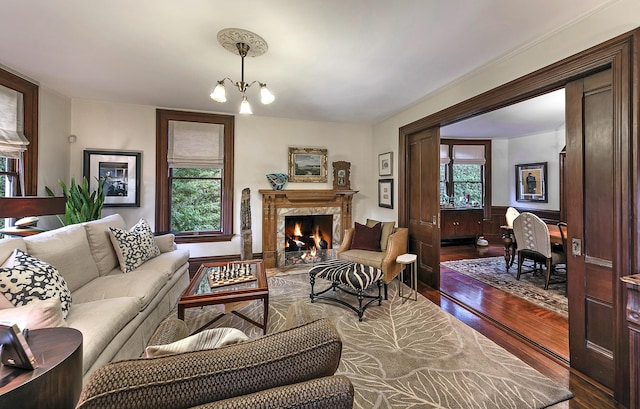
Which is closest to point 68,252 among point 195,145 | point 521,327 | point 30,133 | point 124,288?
point 124,288

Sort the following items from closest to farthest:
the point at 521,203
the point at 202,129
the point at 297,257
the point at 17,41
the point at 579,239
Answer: the point at 579,239 < the point at 17,41 < the point at 202,129 < the point at 297,257 < the point at 521,203

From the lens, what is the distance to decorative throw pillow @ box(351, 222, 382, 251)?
12.2 feet

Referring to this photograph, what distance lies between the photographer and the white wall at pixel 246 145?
13.0ft

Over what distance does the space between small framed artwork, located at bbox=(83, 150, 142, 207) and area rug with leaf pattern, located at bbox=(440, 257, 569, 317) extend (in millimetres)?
5422

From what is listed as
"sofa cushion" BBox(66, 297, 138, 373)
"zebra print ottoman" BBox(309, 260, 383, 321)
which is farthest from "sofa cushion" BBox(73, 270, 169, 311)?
"zebra print ottoman" BBox(309, 260, 383, 321)

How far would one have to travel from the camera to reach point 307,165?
16.3ft

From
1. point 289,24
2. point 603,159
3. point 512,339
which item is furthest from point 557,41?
point 512,339

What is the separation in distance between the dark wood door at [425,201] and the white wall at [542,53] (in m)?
0.42

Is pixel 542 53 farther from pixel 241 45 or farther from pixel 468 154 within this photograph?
pixel 468 154

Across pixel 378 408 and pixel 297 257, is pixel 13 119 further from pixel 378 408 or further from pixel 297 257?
pixel 378 408

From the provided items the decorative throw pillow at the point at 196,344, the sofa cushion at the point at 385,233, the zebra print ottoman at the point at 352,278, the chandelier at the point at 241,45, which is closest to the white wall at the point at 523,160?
the sofa cushion at the point at 385,233

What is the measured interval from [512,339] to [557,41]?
2553 mm

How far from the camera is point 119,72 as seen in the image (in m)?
2.96

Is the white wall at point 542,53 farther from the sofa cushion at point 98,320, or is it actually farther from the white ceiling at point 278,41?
the sofa cushion at point 98,320
